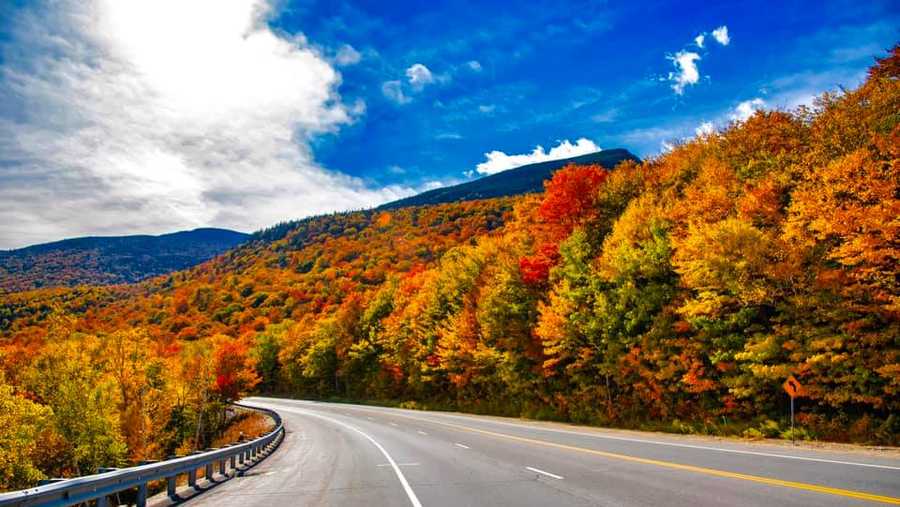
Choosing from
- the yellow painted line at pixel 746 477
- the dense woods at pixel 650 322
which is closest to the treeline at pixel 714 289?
the dense woods at pixel 650 322

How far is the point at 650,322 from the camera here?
2791 cm

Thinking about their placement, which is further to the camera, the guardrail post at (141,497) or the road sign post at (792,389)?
the road sign post at (792,389)

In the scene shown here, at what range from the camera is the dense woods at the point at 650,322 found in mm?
18875

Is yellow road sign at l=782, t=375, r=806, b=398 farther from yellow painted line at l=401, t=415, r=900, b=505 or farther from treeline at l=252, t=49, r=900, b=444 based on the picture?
yellow painted line at l=401, t=415, r=900, b=505

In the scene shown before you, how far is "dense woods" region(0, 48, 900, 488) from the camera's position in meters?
18.9

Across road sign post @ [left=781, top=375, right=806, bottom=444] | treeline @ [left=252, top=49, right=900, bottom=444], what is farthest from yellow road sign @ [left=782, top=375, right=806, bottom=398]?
treeline @ [left=252, top=49, right=900, bottom=444]

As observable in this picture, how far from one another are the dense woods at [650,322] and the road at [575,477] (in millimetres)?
5233

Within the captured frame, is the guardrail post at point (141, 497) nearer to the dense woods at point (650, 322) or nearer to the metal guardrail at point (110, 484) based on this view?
the metal guardrail at point (110, 484)

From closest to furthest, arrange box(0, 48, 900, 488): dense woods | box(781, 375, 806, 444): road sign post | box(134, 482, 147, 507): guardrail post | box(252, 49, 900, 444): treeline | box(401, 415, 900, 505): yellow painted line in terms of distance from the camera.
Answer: box(401, 415, 900, 505): yellow painted line, box(134, 482, 147, 507): guardrail post, box(781, 375, 806, 444): road sign post, box(252, 49, 900, 444): treeline, box(0, 48, 900, 488): dense woods

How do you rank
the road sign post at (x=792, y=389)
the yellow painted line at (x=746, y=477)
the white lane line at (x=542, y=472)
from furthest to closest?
1. the road sign post at (x=792, y=389)
2. the white lane line at (x=542, y=472)
3. the yellow painted line at (x=746, y=477)

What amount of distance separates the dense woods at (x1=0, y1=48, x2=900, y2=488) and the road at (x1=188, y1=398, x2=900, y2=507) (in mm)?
5233

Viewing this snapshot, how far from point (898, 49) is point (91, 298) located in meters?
221

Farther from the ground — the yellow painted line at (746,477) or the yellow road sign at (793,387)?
the yellow road sign at (793,387)

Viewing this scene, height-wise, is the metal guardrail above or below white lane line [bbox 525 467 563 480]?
above
